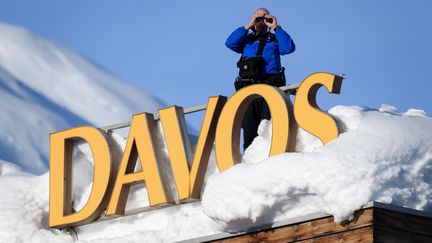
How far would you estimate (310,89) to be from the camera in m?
15.0

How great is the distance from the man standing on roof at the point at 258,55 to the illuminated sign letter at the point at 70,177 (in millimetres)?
1754

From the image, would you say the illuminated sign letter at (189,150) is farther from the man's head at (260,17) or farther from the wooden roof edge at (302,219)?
the man's head at (260,17)

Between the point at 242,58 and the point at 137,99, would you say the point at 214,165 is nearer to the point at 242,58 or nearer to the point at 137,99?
the point at 242,58

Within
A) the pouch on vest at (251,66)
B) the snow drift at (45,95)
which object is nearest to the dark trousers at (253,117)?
the pouch on vest at (251,66)

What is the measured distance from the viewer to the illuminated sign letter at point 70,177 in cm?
1644

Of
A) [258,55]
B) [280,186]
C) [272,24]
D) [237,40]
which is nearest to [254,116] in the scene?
[258,55]

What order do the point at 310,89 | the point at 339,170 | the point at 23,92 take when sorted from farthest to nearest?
the point at 23,92 → the point at 310,89 → the point at 339,170

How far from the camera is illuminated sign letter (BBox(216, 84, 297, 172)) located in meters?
15.0

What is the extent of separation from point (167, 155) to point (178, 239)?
→ 1.43 meters

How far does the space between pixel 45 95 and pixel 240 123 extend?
44643 millimetres

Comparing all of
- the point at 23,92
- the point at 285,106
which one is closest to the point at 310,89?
the point at 285,106

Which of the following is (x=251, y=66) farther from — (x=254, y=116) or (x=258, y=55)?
(x=254, y=116)

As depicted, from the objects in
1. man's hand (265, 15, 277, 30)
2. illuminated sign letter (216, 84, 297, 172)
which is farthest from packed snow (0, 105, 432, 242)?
man's hand (265, 15, 277, 30)

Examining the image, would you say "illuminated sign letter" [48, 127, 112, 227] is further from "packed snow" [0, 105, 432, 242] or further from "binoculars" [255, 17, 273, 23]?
"binoculars" [255, 17, 273, 23]
